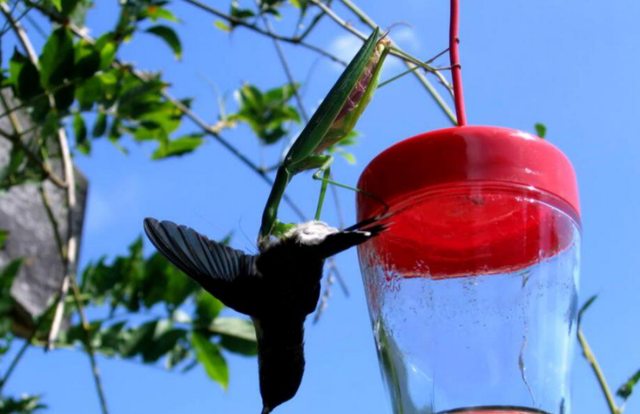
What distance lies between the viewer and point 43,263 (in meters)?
3.64

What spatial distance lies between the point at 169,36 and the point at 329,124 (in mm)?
1678

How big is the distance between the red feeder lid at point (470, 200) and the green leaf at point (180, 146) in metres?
1.51

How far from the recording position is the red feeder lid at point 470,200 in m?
1.23

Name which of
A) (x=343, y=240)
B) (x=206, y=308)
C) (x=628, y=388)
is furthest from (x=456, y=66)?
(x=206, y=308)

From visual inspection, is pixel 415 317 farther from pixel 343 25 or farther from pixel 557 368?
pixel 343 25

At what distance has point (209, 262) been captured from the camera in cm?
107

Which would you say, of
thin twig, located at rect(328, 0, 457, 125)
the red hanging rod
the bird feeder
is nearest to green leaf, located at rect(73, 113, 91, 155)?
thin twig, located at rect(328, 0, 457, 125)

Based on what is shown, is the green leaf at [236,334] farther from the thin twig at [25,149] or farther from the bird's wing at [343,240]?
the bird's wing at [343,240]

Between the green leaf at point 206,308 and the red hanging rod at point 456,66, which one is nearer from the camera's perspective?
the red hanging rod at point 456,66

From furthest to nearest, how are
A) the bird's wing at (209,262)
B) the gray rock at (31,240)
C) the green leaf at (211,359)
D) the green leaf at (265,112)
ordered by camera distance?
1. the gray rock at (31,240)
2. the green leaf at (265,112)
3. the green leaf at (211,359)
4. the bird's wing at (209,262)

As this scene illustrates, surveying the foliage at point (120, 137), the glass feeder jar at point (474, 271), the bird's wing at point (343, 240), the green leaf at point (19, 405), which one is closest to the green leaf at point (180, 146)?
the foliage at point (120, 137)

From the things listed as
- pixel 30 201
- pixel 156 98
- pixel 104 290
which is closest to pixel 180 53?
pixel 156 98

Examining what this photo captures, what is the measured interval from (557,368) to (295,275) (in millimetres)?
576

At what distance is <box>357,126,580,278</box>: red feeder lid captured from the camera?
4.02ft
